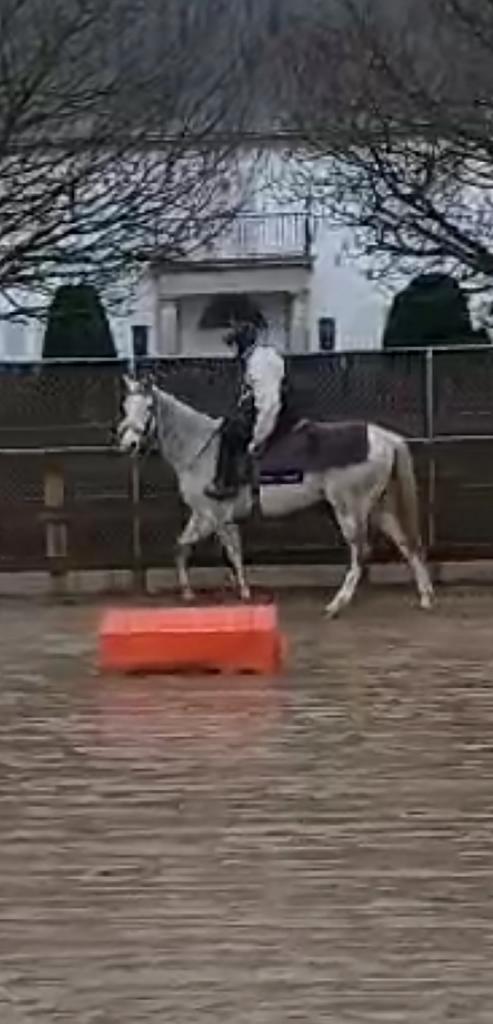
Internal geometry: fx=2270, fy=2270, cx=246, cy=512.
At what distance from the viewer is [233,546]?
648 inches

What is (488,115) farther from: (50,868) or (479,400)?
(50,868)

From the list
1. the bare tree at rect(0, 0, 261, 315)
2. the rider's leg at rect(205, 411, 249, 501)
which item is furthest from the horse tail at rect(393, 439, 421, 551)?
the bare tree at rect(0, 0, 261, 315)

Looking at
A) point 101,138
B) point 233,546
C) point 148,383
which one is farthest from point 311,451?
point 101,138

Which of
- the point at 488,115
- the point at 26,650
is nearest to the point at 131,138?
the point at 488,115

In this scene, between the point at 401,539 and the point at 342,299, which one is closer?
the point at 401,539

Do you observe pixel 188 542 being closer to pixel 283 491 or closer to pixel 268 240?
pixel 283 491

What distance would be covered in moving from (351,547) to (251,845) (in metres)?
7.94

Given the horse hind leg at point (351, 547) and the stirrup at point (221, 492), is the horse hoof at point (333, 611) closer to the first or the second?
the horse hind leg at point (351, 547)

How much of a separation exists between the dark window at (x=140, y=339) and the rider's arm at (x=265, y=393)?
16.7 metres

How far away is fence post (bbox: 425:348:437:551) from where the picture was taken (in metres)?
17.9

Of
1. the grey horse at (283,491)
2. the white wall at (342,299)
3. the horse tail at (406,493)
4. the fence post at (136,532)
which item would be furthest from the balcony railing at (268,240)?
the horse tail at (406,493)

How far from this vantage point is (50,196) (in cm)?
1933

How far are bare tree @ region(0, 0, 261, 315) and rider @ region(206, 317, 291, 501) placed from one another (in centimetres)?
333

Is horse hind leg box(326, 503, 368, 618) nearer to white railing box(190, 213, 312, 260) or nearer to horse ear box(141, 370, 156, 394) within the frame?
horse ear box(141, 370, 156, 394)
